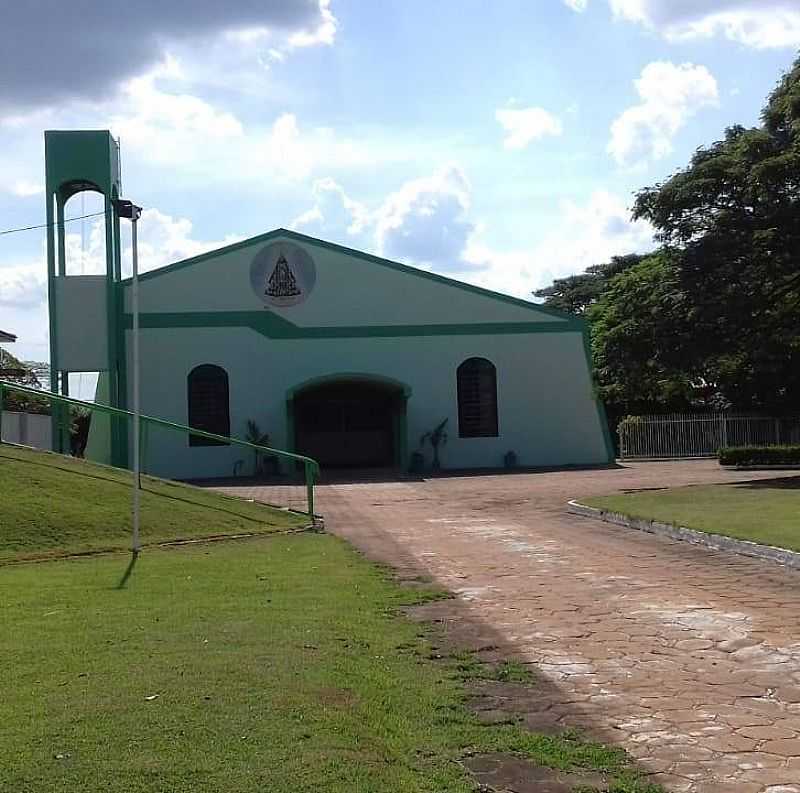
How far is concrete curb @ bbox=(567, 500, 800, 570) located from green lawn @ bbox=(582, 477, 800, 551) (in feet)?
0.42

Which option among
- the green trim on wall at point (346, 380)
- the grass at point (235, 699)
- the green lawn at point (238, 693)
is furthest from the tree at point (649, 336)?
the grass at point (235, 699)

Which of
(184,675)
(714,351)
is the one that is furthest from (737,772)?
(714,351)

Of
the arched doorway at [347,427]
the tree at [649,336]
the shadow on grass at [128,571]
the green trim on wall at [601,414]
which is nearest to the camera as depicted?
the shadow on grass at [128,571]

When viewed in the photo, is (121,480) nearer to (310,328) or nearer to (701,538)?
(701,538)

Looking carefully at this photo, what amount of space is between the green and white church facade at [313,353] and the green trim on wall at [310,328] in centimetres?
4

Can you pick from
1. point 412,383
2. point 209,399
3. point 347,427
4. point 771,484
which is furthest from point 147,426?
point 771,484

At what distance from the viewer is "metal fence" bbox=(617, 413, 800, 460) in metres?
36.4

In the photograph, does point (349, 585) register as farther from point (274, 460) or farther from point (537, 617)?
point (274, 460)

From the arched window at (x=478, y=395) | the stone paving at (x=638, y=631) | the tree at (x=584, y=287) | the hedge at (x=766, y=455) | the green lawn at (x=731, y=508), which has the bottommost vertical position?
the stone paving at (x=638, y=631)

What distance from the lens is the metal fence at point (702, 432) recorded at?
36375 mm

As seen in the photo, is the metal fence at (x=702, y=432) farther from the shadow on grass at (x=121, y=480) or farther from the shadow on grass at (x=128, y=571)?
the shadow on grass at (x=128, y=571)

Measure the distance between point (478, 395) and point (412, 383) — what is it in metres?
2.31

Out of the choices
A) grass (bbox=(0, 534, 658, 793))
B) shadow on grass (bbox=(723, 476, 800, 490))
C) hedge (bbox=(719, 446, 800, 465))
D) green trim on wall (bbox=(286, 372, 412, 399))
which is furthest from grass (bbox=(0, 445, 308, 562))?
hedge (bbox=(719, 446, 800, 465))

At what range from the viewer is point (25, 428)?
2109cm
